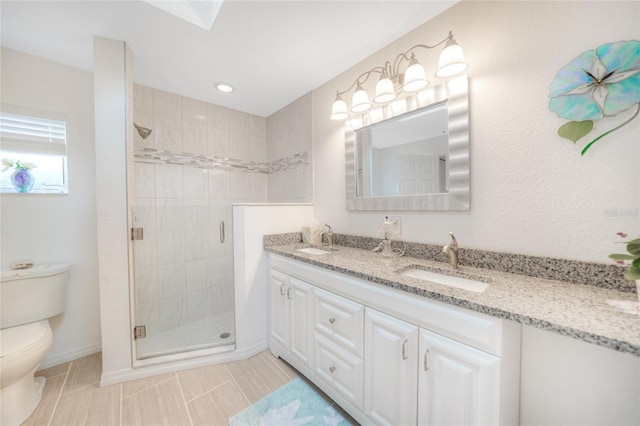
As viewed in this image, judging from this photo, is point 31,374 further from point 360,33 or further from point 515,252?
point 360,33

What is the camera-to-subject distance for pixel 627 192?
0.89 metres

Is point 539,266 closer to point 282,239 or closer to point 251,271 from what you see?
point 282,239

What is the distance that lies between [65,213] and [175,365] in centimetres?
141

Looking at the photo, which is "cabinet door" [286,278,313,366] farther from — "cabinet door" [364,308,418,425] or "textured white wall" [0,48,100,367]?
"textured white wall" [0,48,100,367]

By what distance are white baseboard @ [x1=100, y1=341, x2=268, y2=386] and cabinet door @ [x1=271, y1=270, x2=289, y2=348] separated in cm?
22

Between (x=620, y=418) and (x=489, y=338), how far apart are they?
61 cm

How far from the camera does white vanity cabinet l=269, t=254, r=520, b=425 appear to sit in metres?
0.81

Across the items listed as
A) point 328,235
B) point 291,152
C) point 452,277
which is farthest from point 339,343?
point 291,152

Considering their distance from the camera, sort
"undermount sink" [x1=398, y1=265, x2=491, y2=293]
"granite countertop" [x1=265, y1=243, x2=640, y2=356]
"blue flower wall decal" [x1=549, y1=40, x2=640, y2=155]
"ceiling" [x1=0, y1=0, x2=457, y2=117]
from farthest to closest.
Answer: "ceiling" [x1=0, y1=0, x2=457, y2=117] < "undermount sink" [x1=398, y1=265, x2=491, y2=293] < "blue flower wall decal" [x1=549, y1=40, x2=640, y2=155] < "granite countertop" [x1=265, y1=243, x2=640, y2=356]

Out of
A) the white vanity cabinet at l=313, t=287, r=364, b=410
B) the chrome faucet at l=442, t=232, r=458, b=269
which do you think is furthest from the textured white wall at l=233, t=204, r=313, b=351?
the chrome faucet at l=442, t=232, r=458, b=269

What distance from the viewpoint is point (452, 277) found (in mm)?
1234

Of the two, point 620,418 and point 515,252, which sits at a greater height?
point 515,252

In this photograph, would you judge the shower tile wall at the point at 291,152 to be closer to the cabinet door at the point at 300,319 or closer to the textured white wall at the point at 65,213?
the cabinet door at the point at 300,319

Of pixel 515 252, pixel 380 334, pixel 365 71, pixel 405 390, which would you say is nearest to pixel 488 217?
pixel 515 252
